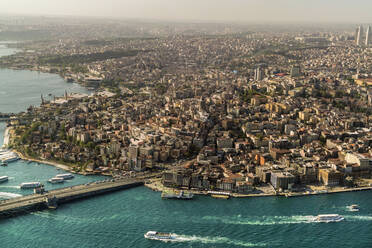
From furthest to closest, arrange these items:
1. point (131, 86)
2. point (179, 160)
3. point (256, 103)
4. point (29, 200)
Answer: point (131, 86), point (256, 103), point (179, 160), point (29, 200)

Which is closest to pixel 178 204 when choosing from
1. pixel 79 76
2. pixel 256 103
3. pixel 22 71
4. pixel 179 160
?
pixel 179 160

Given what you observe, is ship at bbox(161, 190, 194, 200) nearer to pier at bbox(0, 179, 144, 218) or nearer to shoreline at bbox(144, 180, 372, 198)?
shoreline at bbox(144, 180, 372, 198)

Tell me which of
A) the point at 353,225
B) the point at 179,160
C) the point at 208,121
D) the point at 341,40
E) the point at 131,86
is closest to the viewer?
the point at 353,225

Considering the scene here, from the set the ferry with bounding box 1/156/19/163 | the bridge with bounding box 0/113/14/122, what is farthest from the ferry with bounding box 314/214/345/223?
→ the bridge with bounding box 0/113/14/122

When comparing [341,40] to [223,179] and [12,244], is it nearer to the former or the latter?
[223,179]

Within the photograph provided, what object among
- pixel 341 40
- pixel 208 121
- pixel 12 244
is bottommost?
pixel 12 244

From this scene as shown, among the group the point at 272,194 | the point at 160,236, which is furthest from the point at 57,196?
the point at 272,194
